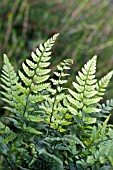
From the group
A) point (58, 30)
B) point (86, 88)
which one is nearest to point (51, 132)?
point (86, 88)

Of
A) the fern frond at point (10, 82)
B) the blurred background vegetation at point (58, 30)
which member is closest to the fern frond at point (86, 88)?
the fern frond at point (10, 82)

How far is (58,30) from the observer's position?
320cm

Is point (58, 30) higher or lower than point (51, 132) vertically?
higher

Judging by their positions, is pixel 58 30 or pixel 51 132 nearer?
pixel 51 132

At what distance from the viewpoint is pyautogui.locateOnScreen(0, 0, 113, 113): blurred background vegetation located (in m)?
3.04

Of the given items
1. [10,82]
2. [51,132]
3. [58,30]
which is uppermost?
[58,30]

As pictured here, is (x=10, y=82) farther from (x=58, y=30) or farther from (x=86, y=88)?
(x=58, y=30)

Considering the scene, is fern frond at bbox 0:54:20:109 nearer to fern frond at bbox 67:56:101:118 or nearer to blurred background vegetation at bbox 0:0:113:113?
fern frond at bbox 67:56:101:118

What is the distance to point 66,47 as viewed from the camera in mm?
3213

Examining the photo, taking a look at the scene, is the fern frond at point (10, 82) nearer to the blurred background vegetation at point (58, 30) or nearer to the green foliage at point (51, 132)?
the green foliage at point (51, 132)

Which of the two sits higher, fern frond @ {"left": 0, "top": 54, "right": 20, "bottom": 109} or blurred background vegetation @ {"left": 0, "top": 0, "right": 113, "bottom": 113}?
blurred background vegetation @ {"left": 0, "top": 0, "right": 113, "bottom": 113}

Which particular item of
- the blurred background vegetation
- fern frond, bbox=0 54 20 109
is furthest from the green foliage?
the blurred background vegetation

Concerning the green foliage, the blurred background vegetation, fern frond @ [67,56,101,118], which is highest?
the blurred background vegetation

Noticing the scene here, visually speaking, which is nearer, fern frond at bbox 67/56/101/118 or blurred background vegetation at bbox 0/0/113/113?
fern frond at bbox 67/56/101/118
